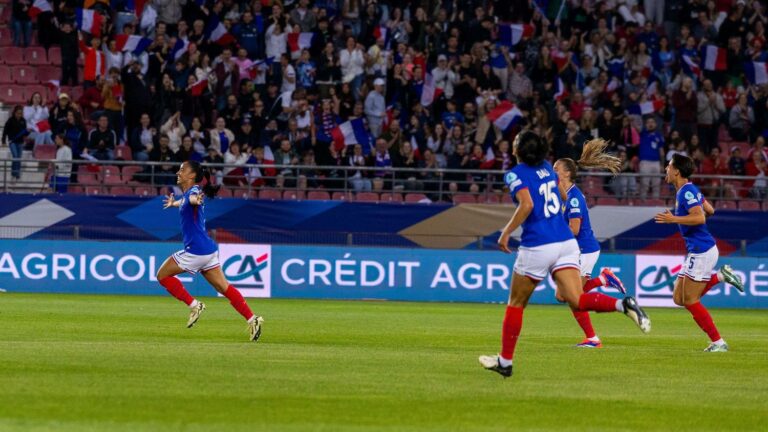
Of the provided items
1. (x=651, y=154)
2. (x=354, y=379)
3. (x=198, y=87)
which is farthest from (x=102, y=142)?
(x=354, y=379)

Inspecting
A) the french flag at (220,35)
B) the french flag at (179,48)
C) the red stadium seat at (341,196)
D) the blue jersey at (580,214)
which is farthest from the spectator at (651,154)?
the blue jersey at (580,214)

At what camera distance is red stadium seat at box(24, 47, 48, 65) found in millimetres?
33438

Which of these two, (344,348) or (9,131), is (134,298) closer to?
(9,131)

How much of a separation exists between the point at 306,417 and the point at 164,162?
2055 cm

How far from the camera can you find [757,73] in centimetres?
3609

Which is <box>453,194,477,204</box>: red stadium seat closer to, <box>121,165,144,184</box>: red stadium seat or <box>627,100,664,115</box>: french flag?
<box>627,100,664,115</box>: french flag

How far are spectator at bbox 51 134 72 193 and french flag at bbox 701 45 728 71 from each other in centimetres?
1687

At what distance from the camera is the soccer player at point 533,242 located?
12.3m

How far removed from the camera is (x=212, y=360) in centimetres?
1339

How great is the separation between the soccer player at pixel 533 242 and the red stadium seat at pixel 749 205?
20201mm

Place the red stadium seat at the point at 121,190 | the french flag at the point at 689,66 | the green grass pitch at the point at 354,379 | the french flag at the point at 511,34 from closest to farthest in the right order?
the green grass pitch at the point at 354,379, the red stadium seat at the point at 121,190, the french flag at the point at 511,34, the french flag at the point at 689,66

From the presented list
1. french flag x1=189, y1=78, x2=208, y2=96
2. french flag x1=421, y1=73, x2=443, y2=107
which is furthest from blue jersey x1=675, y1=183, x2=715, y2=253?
french flag x1=189, y1=78, x2=208, y2=96

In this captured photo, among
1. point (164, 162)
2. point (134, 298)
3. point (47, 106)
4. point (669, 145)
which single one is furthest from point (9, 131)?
point (669, 145)

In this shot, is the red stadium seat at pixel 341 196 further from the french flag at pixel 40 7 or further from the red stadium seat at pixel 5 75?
the red stadium seat at pixel 5 75
